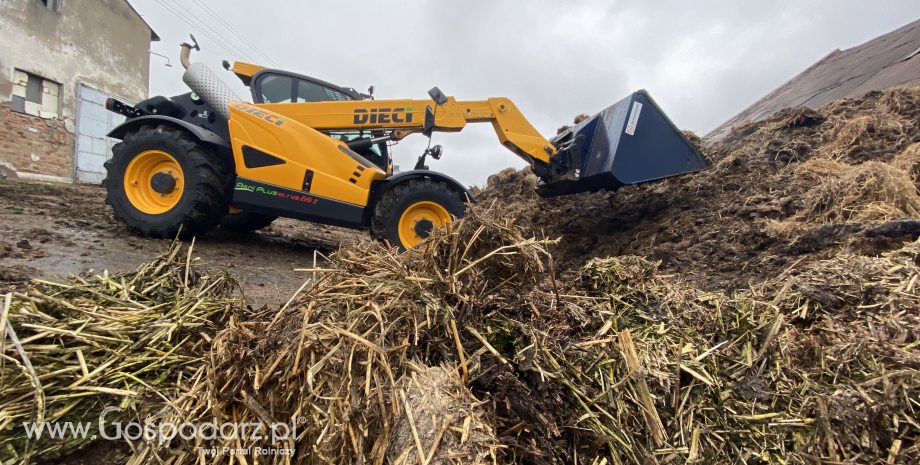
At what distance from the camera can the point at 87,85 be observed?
13.3 metres

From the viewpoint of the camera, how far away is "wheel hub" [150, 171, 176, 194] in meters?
4.44

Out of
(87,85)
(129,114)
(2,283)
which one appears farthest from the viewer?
(87,85)

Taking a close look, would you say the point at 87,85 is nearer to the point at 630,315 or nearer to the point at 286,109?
the point at 286,109

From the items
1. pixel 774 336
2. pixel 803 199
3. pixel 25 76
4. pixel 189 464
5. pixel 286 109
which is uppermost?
pixel 25 76

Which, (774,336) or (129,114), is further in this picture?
(129,114)

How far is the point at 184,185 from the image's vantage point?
14.2 feet

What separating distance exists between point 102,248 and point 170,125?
4.96 ft

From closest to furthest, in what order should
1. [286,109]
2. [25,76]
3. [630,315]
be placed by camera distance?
[630,315] < [286,109] < [25,76]

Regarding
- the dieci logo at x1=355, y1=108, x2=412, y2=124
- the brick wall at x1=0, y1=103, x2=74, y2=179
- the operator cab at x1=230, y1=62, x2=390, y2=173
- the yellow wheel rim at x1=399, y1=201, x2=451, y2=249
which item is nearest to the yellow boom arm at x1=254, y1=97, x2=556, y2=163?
the dieci logo at x1=355, y1=108, x2=412, y2=124

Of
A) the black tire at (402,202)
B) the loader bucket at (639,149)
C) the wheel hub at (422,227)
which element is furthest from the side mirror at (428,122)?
the loader bucket at (639,149)

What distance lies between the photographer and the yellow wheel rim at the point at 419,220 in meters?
4.62

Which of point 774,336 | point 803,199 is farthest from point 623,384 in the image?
point 803,199

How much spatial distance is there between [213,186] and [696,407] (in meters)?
4.63

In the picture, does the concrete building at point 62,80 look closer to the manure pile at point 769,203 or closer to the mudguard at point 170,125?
the mudguard at point 170,125
